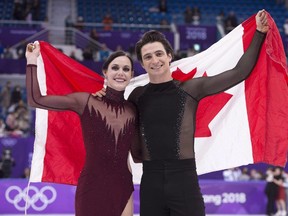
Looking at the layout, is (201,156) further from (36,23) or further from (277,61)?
(36,23)

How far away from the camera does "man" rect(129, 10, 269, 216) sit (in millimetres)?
3547

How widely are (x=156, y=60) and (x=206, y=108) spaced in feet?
3.45

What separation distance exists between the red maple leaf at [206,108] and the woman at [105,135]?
0.86m

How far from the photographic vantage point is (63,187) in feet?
32.7

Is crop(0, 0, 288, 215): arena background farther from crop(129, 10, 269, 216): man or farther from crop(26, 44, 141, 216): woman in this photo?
crop(129, 10, 269, 216): man

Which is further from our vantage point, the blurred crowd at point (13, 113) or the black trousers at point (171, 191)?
the blurred crowd at point (13, 113)

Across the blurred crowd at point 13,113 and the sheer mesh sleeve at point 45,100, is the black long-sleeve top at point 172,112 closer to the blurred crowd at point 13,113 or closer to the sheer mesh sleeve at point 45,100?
the sheer mesh sleeve at point 45,100

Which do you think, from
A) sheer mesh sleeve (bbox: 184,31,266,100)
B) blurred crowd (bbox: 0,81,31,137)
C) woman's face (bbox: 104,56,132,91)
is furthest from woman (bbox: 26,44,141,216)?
blurred crowd (bbox: 0,81,31,137)

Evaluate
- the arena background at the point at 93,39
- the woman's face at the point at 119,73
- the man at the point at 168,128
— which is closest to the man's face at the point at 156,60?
the man at the point at 168,128

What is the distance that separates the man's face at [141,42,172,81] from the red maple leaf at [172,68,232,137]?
86 centimetres

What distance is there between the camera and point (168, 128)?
145 inches

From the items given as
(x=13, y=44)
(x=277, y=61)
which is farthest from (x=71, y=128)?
(x=13, y=44)

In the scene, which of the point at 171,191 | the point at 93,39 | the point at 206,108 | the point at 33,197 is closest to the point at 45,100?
the point at 171,191

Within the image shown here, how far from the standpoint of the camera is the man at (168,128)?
11.6 ft
